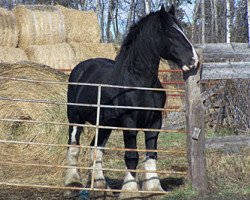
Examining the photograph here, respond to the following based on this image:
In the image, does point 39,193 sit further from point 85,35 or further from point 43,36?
point 85,35

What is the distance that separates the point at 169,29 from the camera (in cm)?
528

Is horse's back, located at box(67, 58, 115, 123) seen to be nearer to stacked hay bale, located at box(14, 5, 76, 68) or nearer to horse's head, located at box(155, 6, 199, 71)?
horse's head, located at box(155, 6, 199, 71)

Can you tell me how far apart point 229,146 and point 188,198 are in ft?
6.31

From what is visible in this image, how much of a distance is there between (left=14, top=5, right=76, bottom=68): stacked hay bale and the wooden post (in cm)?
1084

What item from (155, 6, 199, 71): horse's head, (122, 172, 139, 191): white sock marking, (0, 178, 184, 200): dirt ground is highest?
(155, 6, 199, 71): horse's head

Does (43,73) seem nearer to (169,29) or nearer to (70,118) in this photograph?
(70,118)

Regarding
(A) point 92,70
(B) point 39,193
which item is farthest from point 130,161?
(A) point 92,70

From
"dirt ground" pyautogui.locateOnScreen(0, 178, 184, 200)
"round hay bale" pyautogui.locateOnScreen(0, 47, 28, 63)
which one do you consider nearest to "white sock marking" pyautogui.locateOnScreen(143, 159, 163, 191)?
"dirt ground" pyautogui.locateOnScreen(0, 178, 184, 200)

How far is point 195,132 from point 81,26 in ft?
42.6

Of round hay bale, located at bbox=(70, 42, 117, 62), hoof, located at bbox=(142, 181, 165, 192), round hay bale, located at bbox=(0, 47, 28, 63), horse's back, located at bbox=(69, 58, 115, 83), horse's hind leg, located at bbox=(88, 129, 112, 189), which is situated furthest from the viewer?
round hay bale, located at bbox=(70, 42, 117, 62)

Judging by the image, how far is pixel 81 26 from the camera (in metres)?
17.7

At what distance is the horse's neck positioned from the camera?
18.0 ft

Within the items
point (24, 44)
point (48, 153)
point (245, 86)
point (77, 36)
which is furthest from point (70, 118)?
point (77, 36)

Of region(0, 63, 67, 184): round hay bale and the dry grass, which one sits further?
region(0, 63, 67, 184): round hay bale
